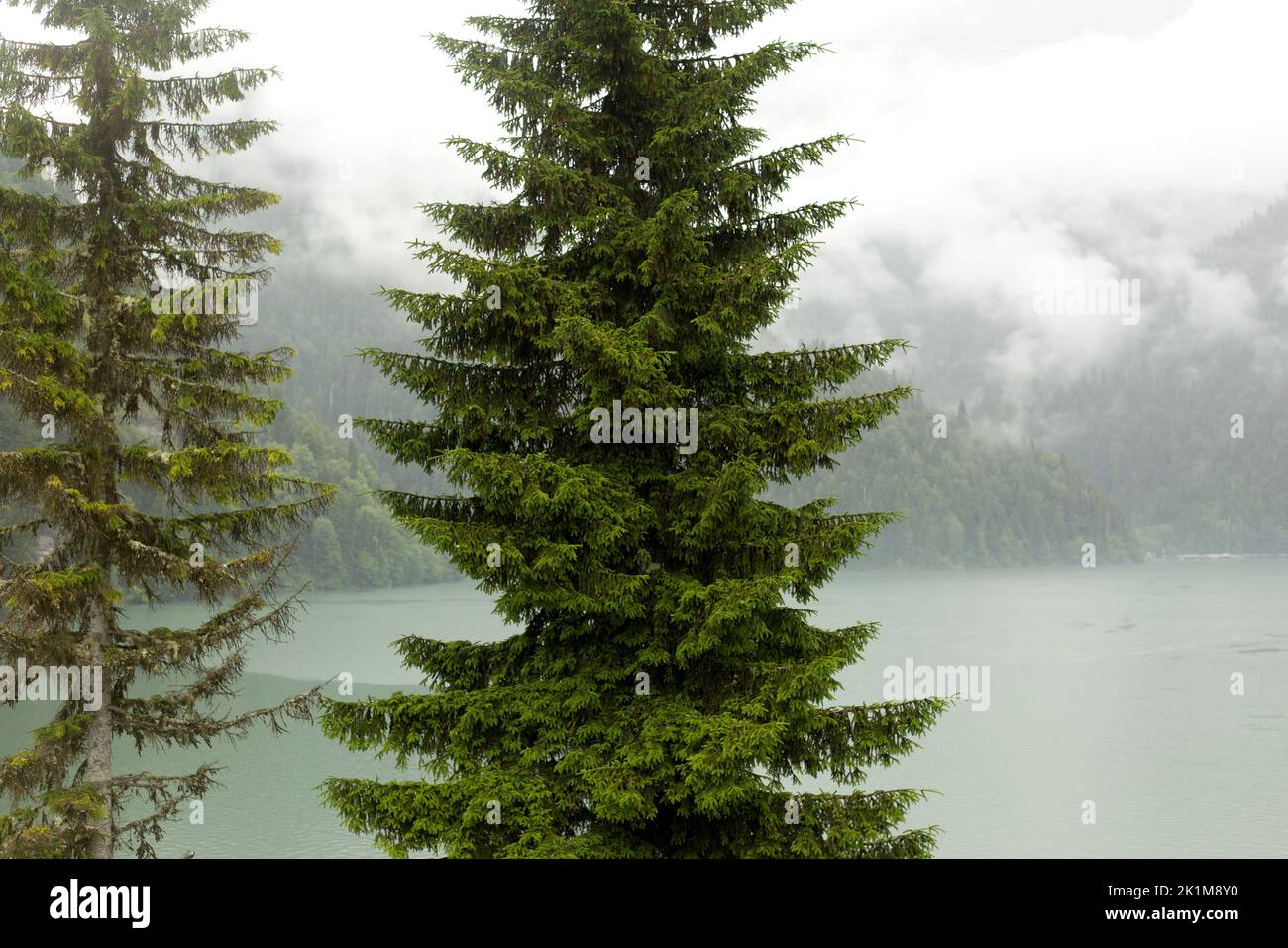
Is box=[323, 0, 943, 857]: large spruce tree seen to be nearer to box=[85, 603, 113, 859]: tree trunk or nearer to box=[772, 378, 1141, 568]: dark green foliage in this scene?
box=[85, 603, 113, 859]: tree trunk

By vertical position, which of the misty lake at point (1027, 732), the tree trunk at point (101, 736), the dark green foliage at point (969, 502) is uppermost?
the dark green foliage at point (969, 502)

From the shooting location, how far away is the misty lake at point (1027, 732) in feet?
102

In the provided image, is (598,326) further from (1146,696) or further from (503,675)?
(1146,696)

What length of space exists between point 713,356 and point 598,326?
1.25 m

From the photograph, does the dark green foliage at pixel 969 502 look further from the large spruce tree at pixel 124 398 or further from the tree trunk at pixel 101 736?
the tree trunk at pixel 101 736

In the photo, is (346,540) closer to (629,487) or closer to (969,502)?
(629,487)

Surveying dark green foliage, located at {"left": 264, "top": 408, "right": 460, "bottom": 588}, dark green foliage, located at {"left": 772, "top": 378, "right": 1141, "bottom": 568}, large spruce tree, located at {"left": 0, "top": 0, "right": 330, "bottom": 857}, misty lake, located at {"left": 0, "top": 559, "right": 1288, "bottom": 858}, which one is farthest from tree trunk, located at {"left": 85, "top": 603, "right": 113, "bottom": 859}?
dark green foliage, located at {"left": 772, "top": 378, "right": 1141, "bottom": 568}

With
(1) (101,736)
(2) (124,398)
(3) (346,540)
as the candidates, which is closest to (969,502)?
(3) (346,540)

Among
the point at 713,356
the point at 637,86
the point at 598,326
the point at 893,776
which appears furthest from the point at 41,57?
the point at 893,776

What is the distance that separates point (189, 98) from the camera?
37.0 ft

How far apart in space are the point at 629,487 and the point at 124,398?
6006 mm

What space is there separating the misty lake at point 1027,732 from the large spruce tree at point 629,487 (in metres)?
6.44

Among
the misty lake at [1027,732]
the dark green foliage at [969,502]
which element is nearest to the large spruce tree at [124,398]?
the misty lake at [1027,732]

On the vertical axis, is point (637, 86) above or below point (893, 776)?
above
